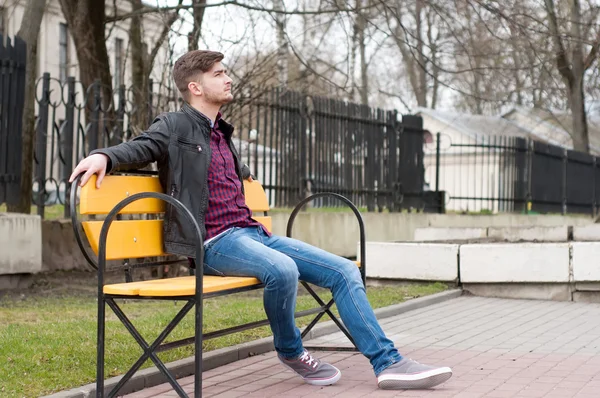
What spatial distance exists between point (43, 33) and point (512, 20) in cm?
3410

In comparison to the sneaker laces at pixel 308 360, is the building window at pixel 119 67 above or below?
above

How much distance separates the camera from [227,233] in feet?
16.7

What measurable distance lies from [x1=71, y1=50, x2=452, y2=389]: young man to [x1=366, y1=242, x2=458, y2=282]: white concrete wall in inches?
198

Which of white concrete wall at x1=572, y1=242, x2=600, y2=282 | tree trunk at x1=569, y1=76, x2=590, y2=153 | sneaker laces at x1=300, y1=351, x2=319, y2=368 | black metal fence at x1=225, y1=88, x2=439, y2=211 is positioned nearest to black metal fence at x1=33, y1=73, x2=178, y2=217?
black metal fence at x1=225, y1=88, x2=439, y2=211

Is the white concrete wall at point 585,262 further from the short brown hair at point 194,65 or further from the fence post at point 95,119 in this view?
the short brown hair at point 194,65

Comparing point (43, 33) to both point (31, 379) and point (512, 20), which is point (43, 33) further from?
point (31, 379)

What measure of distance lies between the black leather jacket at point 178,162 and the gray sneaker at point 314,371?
2.92 feet

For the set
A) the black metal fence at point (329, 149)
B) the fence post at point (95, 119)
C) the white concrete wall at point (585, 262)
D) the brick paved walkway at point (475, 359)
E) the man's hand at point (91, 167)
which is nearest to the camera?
the man's hand at point (91, 167)

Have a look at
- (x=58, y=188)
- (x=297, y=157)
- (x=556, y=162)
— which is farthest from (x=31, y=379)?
(x=556, y=162)

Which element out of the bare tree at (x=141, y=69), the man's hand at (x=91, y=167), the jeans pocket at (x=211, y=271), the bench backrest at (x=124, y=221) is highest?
the bare tree at (x=141, y=69)

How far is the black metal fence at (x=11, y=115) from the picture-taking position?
913 centimetres

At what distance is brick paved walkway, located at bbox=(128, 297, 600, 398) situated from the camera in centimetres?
505

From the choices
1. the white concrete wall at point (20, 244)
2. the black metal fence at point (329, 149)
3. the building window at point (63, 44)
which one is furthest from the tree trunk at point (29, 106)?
the building window at point (63, 44)

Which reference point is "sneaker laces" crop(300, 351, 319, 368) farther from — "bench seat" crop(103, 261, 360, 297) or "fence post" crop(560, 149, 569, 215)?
"fence post" crop(560, 149, 569, 215)
